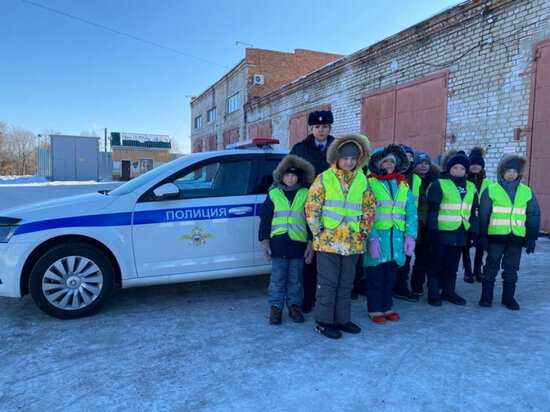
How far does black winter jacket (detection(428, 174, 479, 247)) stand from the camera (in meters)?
3.92

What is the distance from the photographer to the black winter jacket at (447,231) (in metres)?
3.92

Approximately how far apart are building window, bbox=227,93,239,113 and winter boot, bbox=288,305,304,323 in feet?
74.1

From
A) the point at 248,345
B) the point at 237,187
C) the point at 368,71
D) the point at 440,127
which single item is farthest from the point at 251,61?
the point at 248,345

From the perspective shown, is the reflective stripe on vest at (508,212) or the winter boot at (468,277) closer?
the reflective stripe on vest at (508,212)

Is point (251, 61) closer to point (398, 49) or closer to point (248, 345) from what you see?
point (398, 49)

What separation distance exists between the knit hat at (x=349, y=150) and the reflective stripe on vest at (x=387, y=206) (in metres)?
0.45

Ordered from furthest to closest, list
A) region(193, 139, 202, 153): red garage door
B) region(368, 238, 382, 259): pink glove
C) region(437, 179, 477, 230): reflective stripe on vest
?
region(193, 139, 202, 153): red garage door → region(437, 179, 477, 230): reflective stripe on vest → region(368, 238, 382, 259): pink glove

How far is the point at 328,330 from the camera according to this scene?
325 centimetres

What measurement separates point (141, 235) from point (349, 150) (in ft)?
7.01

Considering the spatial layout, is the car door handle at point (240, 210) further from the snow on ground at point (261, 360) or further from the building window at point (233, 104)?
the building window at point (233, 104)

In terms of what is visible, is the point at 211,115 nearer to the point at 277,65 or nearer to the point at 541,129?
the point at 277,65

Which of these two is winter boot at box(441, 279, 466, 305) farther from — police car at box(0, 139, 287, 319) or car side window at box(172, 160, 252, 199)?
car side window at box(172, 160, 252, 199)

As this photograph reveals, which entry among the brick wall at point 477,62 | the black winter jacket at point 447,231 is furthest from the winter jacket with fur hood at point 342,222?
the brick wall at point 477,62

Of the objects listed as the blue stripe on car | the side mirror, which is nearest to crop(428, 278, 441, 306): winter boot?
the blue stripe on car
